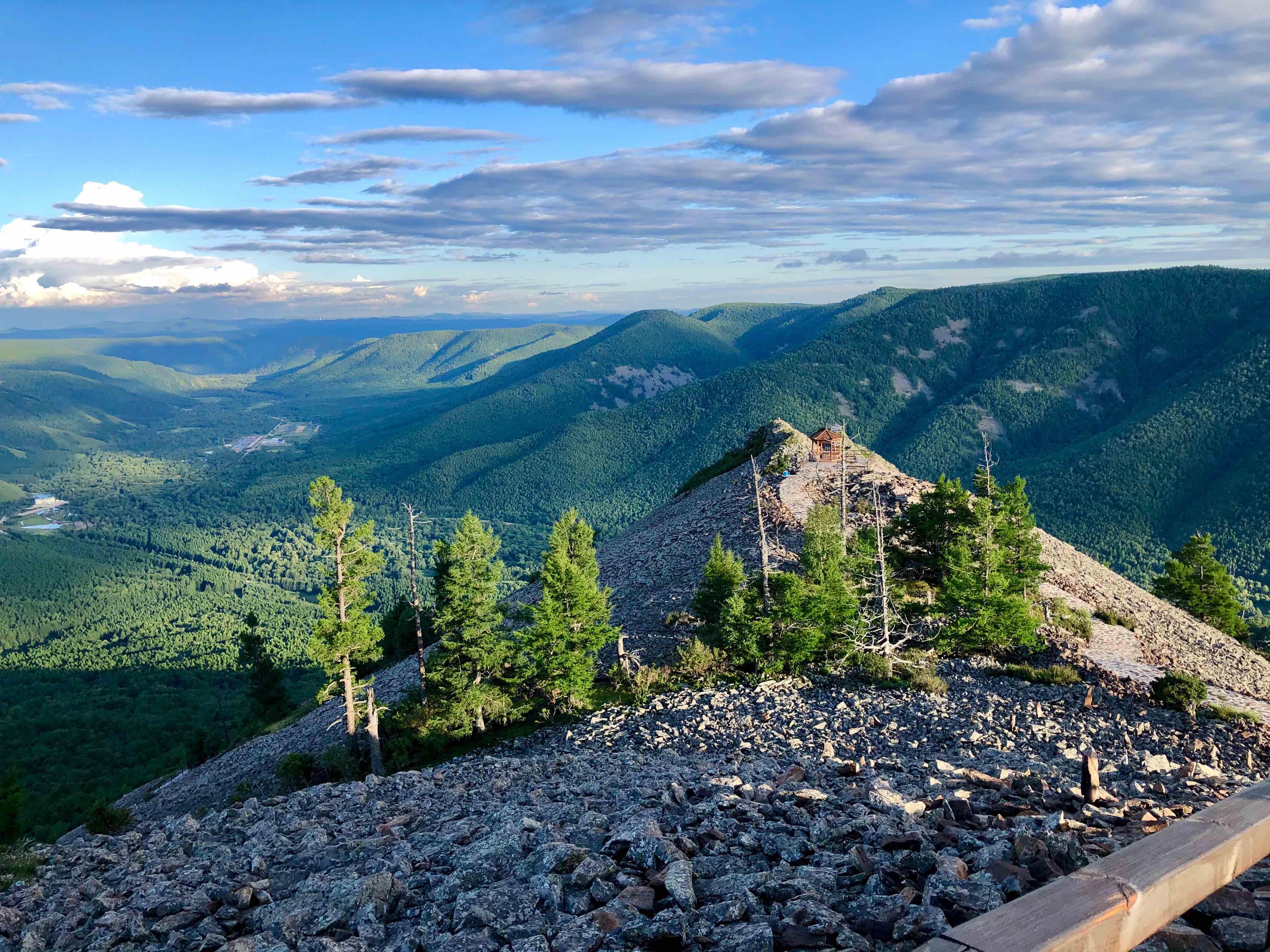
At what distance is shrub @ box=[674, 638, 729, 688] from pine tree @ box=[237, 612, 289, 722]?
51.9m

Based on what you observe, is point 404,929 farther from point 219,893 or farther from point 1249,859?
point 1249,859

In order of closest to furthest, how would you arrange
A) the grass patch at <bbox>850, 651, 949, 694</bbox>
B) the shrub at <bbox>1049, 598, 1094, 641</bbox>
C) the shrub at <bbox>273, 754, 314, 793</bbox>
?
the grass patch at <bbox>850, 651, 949, 694</bbox> → the shrub at <bbox>273, 754, 314, 793</bbox> → the shrub at <bbox>1049, 598, 1094, 641</bbox>

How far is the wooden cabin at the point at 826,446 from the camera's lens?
76812mm

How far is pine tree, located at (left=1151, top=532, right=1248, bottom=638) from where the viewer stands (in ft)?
207

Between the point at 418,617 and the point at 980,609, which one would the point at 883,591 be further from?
the point at 418,617

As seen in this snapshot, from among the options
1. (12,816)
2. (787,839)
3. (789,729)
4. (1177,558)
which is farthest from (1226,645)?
(12,816)

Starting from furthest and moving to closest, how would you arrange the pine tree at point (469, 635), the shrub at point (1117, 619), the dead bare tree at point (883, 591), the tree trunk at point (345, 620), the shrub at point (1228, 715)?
the shrub at point (1117, 619) < the pine tree at point (469, 635) < the dead bare tree at point (883, 591) < the tree trunk at point (345, 620) < the shrub at point (1228, 715)

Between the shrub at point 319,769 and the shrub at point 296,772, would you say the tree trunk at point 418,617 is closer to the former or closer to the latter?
the shrub at point 319,769

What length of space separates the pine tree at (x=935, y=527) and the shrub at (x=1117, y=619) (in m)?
10.6

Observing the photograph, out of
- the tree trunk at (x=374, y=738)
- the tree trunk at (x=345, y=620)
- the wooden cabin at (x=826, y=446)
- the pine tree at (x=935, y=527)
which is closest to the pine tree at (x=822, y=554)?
the pine tree at (x=935, y=527)

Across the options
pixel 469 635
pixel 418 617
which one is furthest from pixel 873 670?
pixel 418 617

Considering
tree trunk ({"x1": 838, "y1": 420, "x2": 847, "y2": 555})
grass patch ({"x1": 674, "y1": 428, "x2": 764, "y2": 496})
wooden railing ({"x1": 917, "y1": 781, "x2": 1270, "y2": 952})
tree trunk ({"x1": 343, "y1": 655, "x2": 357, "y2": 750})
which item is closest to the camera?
wooden railing ({"x1": 917, "y1": 781, "x2": 1270, "y2": 952})

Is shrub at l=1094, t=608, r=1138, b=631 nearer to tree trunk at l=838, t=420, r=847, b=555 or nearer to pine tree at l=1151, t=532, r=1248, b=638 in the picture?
tree trunk at l=838, t=420, r=847, b=555

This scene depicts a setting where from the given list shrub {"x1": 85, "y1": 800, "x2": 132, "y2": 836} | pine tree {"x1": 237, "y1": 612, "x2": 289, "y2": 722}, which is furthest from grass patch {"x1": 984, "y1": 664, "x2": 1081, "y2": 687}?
pine tree {"x1": 237, "y1": 612, "x2": 289, "y2": 722}
